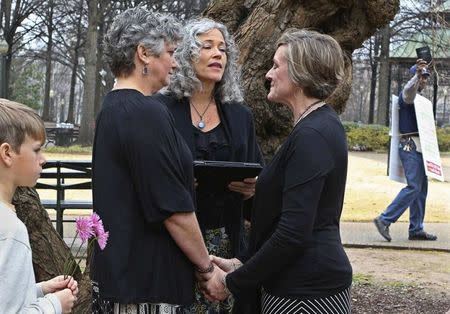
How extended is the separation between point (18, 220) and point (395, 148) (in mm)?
7395

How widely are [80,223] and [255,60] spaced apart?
2.56m

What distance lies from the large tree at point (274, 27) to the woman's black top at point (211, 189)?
4.31ft

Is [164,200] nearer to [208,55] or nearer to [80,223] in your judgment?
[80,223]

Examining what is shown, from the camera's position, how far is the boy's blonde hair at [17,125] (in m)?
2.15

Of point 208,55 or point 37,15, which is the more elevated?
point 37,15

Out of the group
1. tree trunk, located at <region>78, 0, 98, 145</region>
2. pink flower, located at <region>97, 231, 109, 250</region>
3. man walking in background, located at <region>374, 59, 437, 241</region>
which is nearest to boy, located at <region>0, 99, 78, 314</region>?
pink flower, located at <region>97, 231, 109, 250</region>

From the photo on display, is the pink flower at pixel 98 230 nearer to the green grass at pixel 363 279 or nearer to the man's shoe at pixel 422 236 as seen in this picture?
the green grass at pixel 363 279

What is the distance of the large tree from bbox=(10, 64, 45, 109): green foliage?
45.0m

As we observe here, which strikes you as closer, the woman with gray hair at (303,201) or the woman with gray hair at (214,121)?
the woman with gray hair at (303,201)

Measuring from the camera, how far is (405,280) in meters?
6.91

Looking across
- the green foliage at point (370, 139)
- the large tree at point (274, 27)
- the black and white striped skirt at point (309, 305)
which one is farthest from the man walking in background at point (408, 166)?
the green foliage at point (370, 139)

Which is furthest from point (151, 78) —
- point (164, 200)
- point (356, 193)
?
point (356, 193)

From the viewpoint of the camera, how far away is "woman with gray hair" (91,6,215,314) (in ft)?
8.29

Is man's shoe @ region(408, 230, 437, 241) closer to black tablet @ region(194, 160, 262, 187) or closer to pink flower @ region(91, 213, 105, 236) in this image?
black tablet @ region(194, 160, 262, 187)
